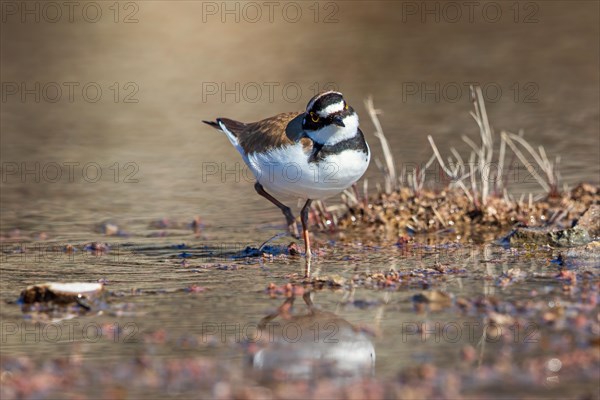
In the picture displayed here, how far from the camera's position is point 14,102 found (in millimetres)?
17484

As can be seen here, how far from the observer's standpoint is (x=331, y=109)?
26.8ft

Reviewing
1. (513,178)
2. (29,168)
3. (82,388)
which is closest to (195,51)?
(29,168)

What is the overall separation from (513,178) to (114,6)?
13207 mm

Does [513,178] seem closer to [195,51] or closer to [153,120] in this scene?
[153,120]

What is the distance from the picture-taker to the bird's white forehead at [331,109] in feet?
26.7

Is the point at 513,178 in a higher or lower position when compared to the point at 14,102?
lower

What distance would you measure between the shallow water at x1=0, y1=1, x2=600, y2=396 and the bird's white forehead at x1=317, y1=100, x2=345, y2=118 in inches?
48.2

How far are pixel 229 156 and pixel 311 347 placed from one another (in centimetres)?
766

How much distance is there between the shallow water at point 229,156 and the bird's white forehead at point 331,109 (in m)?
1.22
